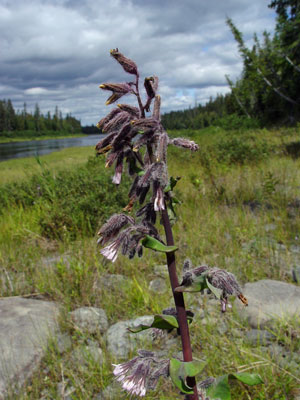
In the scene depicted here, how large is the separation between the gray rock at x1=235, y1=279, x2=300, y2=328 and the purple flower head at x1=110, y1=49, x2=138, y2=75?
2.58 metres

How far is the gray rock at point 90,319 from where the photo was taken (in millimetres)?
3385

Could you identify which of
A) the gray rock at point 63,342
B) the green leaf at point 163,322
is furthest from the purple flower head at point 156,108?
the gray rock at point 63,342

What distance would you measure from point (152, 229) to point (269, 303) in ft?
7.77

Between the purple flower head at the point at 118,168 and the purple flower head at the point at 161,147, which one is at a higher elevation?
the purple flower head at the point at 161,147

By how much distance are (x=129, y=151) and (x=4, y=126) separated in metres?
148

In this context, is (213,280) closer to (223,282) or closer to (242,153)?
(223,282)

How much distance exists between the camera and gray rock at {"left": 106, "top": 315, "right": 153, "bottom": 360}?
3.06m

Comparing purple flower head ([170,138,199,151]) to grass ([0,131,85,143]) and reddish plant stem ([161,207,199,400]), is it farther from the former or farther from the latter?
grass ([0,131,85,143])

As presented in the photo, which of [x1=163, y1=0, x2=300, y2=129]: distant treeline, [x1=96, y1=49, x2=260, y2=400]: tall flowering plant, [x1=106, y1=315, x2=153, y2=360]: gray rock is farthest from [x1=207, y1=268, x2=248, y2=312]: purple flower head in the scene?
[x1=163, y1=0, x2=300, y2=129]: distant treeline

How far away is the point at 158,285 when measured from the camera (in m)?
4.21

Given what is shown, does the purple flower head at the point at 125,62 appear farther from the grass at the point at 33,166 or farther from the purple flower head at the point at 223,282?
the grass at the point at 33,166

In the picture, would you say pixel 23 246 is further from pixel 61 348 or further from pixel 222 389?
pixel 222 389

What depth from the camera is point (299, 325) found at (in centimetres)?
298

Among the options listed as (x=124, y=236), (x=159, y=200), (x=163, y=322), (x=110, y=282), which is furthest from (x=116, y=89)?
(x=110, y=282)
